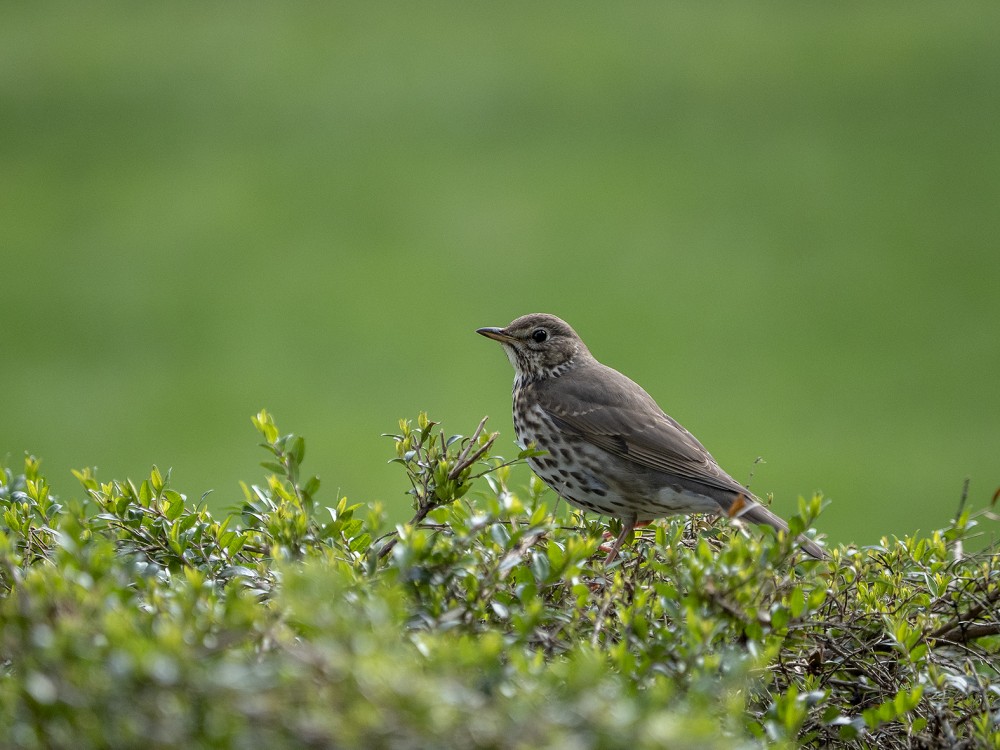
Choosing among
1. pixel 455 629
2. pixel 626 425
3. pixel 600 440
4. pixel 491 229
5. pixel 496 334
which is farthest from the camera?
pixel 491 229

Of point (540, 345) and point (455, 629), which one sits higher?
point (540, 345)

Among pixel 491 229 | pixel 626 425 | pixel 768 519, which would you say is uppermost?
pixel 491 229

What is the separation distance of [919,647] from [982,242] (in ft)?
35.3

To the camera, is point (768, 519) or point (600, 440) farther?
point (600, 440)

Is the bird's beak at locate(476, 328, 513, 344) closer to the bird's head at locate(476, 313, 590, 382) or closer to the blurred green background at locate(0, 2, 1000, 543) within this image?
the bird's head at locate(476, 313, 590, 382)

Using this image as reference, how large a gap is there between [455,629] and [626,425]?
8.63 ft

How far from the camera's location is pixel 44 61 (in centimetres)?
1548

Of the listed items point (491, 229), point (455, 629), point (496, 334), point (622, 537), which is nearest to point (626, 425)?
point (496, 334)

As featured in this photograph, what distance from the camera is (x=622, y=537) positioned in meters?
4.04

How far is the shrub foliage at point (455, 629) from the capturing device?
5.93 feet

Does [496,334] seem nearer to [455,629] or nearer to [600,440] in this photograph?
[600,440]

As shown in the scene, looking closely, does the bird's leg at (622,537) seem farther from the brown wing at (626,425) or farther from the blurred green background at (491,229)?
the blurred green background at (491,229)

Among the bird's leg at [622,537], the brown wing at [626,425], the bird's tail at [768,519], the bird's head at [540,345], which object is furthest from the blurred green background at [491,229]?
the bird's tail at [768,519]

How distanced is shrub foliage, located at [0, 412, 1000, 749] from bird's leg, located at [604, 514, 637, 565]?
0.11 meters
